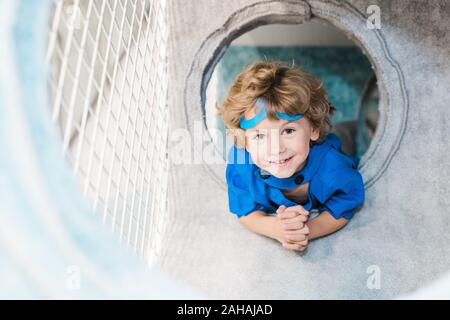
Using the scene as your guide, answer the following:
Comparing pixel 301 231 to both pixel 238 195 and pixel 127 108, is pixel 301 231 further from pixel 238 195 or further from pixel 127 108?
pixel 127 108

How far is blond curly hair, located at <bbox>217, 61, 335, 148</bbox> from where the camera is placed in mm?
953

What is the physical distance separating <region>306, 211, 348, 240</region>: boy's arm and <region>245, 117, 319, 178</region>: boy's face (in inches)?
4.8

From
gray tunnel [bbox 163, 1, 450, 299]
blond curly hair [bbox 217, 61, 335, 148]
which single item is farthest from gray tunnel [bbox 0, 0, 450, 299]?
blond curly hair [bbox 217, 61, 335, 148]

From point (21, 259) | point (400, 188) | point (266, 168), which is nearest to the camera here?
point (21, 259)

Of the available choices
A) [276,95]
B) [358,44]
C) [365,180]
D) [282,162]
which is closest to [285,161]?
[282,162]

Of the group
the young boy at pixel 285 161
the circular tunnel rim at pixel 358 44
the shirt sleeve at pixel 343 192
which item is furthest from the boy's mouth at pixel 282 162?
the circular tunnel rim at pixel 358 44

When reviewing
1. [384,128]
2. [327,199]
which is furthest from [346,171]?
[384,128]

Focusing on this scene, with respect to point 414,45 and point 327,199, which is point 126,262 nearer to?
point 327,199

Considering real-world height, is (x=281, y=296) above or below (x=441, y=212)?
below

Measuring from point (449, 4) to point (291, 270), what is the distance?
24.5 inches

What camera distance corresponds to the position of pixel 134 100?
3.70 ft

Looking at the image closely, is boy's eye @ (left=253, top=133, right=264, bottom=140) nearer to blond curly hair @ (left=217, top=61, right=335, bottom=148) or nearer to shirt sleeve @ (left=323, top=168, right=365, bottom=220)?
blond curly hair @ (left=217, top=61, right=335, bottom=148)

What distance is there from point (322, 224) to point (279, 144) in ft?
0.67

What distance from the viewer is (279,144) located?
95 centimetres
